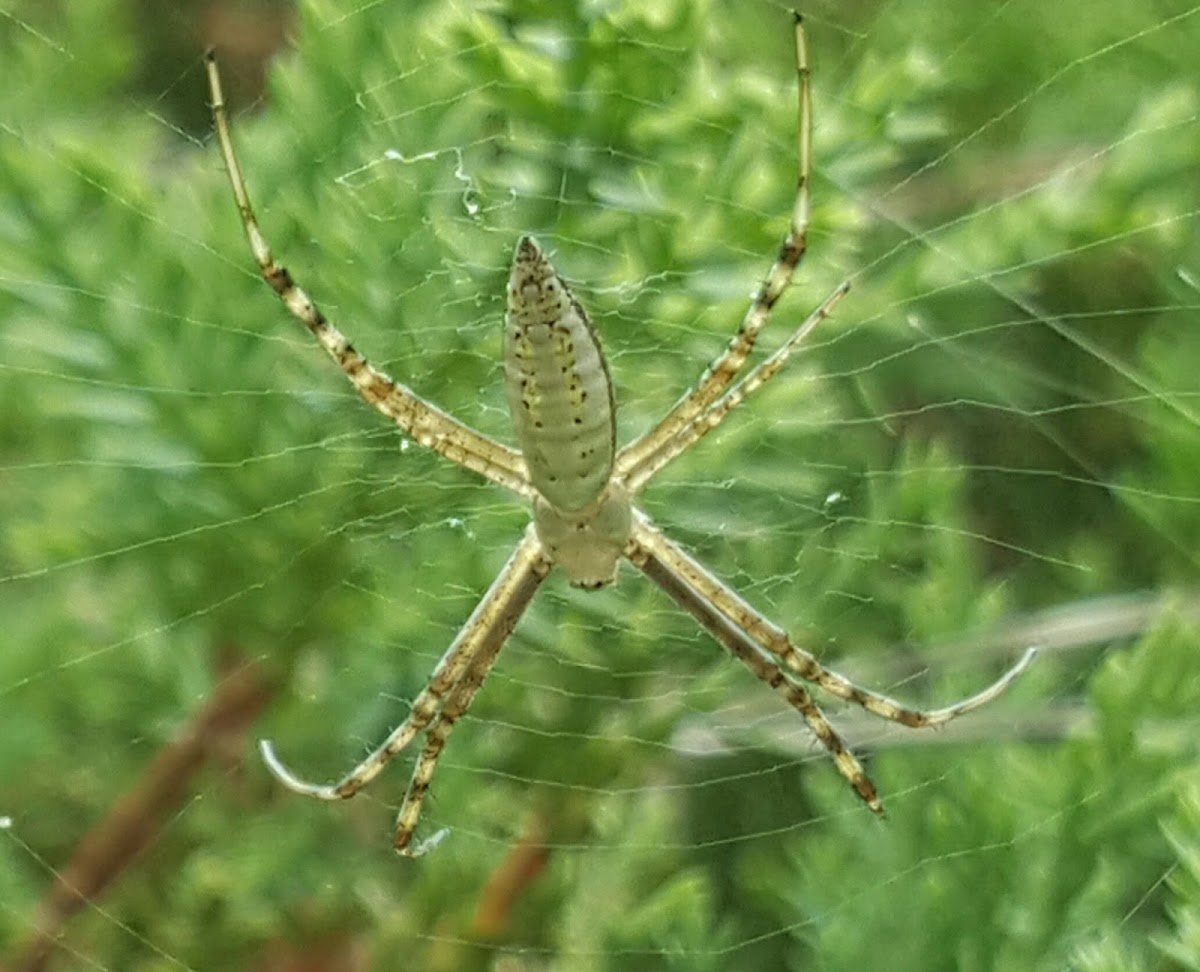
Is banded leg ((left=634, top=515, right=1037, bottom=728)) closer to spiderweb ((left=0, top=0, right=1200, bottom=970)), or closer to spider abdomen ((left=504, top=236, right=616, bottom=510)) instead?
spiderweb ((left=0, top=0, right=1200, bottom=970))

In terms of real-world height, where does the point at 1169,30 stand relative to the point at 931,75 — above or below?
above

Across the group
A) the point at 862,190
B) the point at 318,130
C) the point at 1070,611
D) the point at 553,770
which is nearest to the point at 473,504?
the point at 553,770

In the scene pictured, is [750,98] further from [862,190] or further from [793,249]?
[862,190]

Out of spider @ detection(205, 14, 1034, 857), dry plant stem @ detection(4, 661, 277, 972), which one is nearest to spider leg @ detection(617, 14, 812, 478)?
spider @ detection(205, 14, 1034, 857)

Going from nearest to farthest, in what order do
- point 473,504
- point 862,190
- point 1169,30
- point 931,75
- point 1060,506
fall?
point 931,75 → point 473,504 → point 862,190 → point 1169,30 → point 1060,506

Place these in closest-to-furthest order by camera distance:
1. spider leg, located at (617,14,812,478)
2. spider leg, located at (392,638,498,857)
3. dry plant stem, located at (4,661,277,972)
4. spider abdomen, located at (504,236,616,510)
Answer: spider abdomen, located at (504,236,616,510), spider leg, located at (617,14,812,478), dry plant stem, located at (4,661,277,972), spider leg, located at (392,638,498,857)

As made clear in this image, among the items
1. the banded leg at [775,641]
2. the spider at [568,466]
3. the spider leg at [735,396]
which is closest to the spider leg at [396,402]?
the spider at [568,466]

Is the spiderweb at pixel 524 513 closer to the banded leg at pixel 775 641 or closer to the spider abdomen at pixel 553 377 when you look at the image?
the banded leg at pixel 775 641
